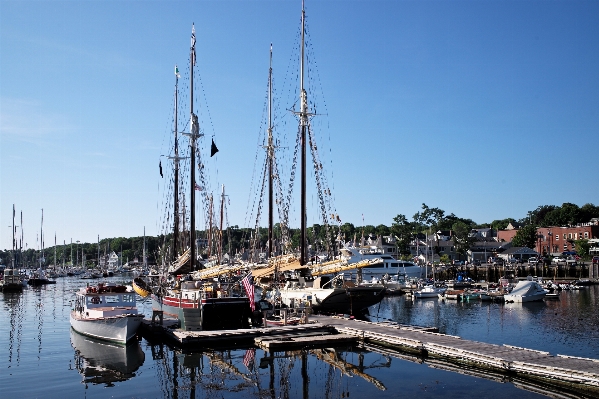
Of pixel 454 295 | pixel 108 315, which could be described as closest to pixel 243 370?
pixel 108 315

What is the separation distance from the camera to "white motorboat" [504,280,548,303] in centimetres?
7150

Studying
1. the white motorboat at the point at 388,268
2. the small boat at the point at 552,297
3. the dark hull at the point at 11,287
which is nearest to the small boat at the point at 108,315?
the small boat at the point at 552,297

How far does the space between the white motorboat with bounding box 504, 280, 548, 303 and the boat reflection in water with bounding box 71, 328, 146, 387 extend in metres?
49.1

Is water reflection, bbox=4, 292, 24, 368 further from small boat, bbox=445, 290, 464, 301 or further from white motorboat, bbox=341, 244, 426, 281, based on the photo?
white motorboat, bbox=341, 244, 426, 281

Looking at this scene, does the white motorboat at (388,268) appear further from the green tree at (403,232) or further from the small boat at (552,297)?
the green tree at (403,232)

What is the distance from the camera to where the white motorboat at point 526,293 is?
235ft

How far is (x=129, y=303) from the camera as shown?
1580 inches

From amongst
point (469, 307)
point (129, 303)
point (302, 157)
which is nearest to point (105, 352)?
point (129, 303)

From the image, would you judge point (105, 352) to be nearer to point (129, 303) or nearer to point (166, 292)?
point (129, 303)

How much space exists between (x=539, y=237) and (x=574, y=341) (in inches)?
4845

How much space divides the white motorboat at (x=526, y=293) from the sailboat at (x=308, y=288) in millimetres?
26119

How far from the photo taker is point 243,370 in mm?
29938

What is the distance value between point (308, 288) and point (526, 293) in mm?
32888

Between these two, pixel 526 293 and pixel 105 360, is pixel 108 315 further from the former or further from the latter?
pixel 526 293
